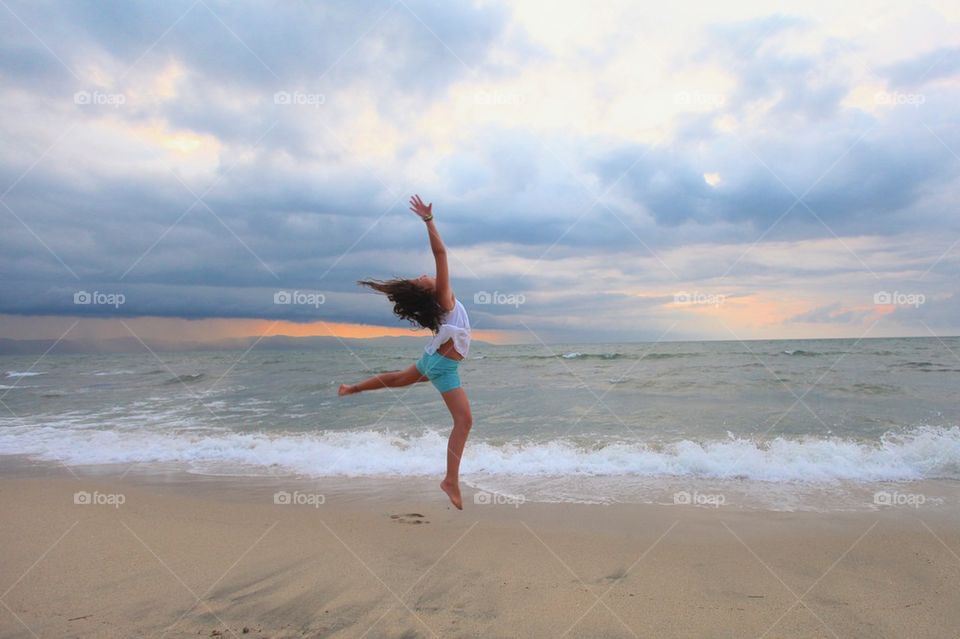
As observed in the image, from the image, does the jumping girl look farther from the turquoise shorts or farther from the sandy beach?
the sandy beach

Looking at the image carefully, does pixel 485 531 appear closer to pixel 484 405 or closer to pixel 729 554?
pixel 729 554

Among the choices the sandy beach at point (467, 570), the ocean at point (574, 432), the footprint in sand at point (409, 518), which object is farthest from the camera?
the ocean at point (574, 432)

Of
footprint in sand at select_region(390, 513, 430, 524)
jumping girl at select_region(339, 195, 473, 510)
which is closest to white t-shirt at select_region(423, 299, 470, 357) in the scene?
jumping girl at select_region(339, 195, 473, 510)

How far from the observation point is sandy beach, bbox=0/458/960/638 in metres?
4.77

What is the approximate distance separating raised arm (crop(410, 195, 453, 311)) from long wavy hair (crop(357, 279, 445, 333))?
0.46 feet

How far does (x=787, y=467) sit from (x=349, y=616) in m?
8.82

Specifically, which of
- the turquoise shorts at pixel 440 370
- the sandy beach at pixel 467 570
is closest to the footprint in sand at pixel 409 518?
the sandy beach at pixel 467 570

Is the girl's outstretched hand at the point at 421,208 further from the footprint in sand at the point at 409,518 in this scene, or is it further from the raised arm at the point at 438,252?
the footprint in sand at the point at 409,518

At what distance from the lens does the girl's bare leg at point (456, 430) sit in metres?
4.49

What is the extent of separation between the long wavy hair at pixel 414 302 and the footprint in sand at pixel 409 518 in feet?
12.8

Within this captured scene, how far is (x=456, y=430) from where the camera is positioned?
460 cm

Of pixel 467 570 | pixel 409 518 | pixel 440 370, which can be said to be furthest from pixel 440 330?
pixel 409 518

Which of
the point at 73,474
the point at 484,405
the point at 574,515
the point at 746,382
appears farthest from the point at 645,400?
the point at 73,474

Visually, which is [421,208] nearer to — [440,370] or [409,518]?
[440,370]
